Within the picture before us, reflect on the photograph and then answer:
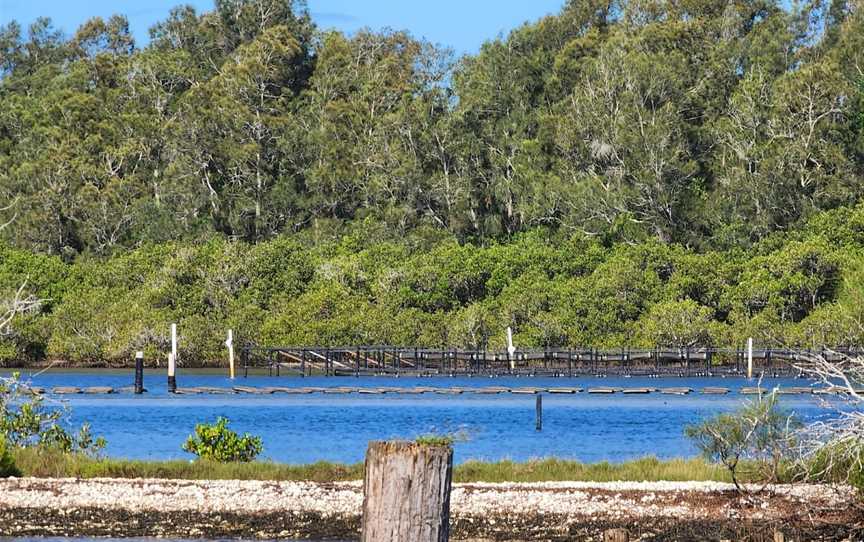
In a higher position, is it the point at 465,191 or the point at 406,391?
the point at 465,191

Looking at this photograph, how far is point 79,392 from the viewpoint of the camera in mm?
62594

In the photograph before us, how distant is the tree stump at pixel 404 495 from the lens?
7.44 metres

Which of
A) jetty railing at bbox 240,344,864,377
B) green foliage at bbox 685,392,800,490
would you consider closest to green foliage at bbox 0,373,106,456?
green foliage at bbox 685,392,800,490

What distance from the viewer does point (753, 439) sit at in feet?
78.9

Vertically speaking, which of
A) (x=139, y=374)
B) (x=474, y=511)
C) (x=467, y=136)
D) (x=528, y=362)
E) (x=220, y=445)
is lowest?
(x=474, y=511)

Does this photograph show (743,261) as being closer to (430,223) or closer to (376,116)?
(430,223)

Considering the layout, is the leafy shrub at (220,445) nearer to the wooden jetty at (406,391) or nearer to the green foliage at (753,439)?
the green foliage at (753,439)

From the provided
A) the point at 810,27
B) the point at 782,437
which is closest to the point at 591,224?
the point at 810,27

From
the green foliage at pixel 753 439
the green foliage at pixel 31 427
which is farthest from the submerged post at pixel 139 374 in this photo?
the green foliage at pixel 753 439

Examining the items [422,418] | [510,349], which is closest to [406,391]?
[422,418]

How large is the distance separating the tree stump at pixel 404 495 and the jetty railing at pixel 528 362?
6602 cm

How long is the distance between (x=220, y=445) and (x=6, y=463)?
12.5 ft

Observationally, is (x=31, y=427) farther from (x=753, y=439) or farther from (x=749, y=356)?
(x=749, y=356)

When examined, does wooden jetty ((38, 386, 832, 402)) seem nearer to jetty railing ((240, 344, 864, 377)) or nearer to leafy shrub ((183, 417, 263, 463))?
jetty railing ((240, 344, 864, 377))
